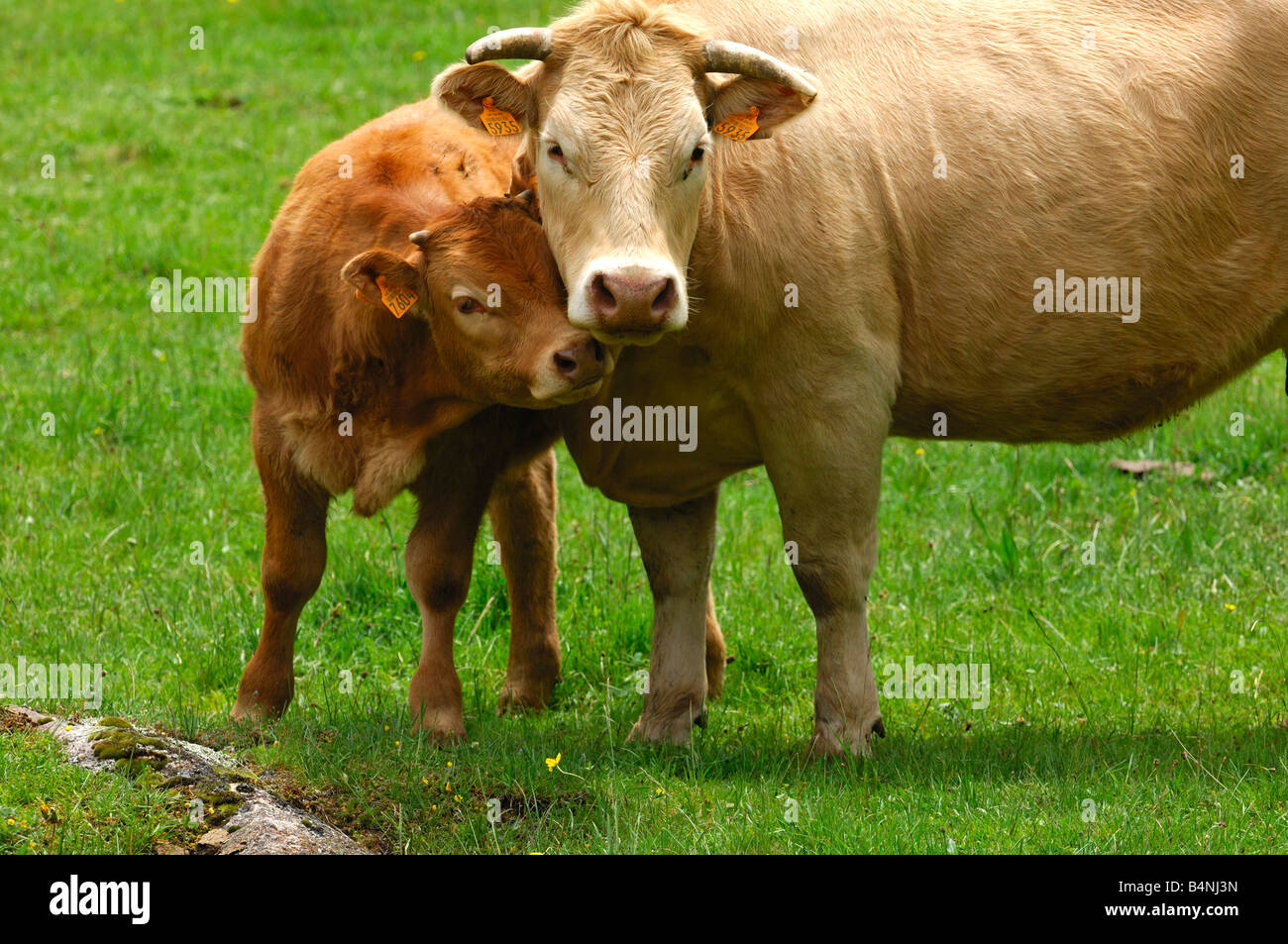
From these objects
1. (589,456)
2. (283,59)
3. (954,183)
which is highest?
(283,59)

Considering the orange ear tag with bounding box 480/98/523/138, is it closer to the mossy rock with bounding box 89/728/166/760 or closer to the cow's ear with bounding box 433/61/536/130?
the cow's ear with bounding box 433/61/536/130

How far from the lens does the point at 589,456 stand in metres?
6.40

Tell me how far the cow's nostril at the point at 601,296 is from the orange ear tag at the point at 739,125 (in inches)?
39.9

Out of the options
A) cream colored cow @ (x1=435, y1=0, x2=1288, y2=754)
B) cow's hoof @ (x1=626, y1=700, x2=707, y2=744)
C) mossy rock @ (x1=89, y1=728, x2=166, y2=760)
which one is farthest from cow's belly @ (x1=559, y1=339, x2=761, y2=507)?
mossy rock @ (x1=89, y1=728, x2=166, y2=760)

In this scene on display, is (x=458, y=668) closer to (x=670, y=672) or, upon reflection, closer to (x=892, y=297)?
(x=670, y=672)

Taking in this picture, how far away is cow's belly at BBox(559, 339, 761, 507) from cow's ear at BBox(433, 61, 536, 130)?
1012 mm

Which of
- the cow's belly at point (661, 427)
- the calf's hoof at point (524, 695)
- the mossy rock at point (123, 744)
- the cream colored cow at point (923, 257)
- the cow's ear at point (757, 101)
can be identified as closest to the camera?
the mossy rock at point (123, 744)

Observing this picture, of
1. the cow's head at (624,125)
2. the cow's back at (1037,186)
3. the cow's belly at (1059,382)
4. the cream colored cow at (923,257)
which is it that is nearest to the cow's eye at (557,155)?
the cow's head at (624,125)

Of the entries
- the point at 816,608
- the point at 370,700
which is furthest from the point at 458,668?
the point at 816,608

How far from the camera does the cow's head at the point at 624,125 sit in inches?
199

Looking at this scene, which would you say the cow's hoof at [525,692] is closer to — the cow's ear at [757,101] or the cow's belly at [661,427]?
the cow's belly at [661,427]

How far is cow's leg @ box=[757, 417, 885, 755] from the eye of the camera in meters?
6.12

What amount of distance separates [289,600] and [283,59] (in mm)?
11208

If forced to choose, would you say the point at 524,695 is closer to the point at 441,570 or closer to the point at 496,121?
the point at 441,570
